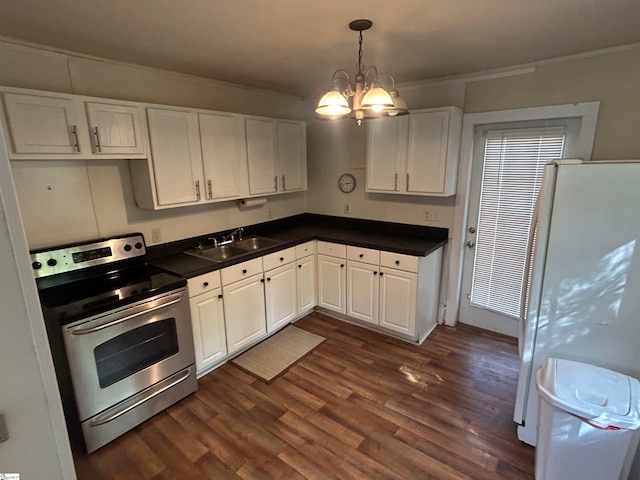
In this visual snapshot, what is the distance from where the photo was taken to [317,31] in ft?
6.38

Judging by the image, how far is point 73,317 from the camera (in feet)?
6.01

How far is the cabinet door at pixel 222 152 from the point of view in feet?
9.16

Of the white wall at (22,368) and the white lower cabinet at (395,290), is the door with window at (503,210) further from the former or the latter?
the white wall at (22,368)

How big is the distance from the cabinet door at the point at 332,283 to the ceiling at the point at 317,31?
6.02ft

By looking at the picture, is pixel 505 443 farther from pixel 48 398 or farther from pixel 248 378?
pixel 48 398

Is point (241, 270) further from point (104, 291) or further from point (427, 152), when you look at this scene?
point (427, 152)

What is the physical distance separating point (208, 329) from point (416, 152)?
240 centimetres

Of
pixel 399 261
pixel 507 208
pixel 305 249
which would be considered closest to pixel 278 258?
pixel 305 249

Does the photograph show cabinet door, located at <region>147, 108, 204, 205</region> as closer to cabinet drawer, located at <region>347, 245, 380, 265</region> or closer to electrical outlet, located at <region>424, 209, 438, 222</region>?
cabinet drawer, located at <region>347, 245, 380, 265</region>

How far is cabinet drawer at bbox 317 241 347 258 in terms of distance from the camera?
3.38 m

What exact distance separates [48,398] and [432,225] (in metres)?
3.16

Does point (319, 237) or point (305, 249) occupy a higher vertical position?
point (319, 237)

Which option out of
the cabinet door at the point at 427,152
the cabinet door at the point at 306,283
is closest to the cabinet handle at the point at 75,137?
the cabinet door at the point at 306,283

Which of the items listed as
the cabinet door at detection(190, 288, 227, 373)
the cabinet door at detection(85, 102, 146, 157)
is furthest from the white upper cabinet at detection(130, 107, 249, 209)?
the cabinet door at detection(190, 288, 227, 373)
